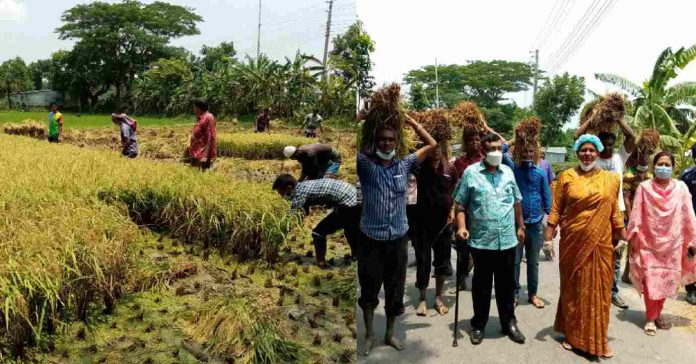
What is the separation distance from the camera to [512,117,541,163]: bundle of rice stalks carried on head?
429cm

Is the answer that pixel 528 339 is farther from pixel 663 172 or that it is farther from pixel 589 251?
pixel 663 172

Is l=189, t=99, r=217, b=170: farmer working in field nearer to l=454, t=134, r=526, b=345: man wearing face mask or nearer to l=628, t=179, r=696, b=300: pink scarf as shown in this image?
l=454, t=134, r=526, b=345: man wearing face mask

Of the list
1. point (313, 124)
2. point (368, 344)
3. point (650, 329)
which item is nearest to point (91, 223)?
point (368, 344)

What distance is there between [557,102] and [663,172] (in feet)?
67.7

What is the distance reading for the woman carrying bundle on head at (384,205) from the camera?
275 centimetres

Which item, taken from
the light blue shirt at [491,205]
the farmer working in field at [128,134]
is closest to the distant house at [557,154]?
the farmer working in field at [128,134]

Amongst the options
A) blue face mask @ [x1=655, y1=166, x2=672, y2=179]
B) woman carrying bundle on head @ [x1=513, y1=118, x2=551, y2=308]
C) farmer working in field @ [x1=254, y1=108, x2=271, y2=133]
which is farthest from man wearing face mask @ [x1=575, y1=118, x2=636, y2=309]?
farmer working in field @ [x1=254, y1=108, x2=271, y2=133]

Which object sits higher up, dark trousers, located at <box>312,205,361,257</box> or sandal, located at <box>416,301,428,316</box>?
dark trousers, located at <box>312,205,361,257</box>

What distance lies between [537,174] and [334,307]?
1863 mm

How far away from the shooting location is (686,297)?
15.8ft

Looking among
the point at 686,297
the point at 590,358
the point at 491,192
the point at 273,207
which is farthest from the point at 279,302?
the point at 686,297

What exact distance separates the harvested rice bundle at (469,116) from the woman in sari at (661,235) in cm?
124

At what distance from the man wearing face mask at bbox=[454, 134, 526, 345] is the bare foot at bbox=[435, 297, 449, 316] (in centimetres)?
45

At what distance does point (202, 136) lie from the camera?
259 inches
